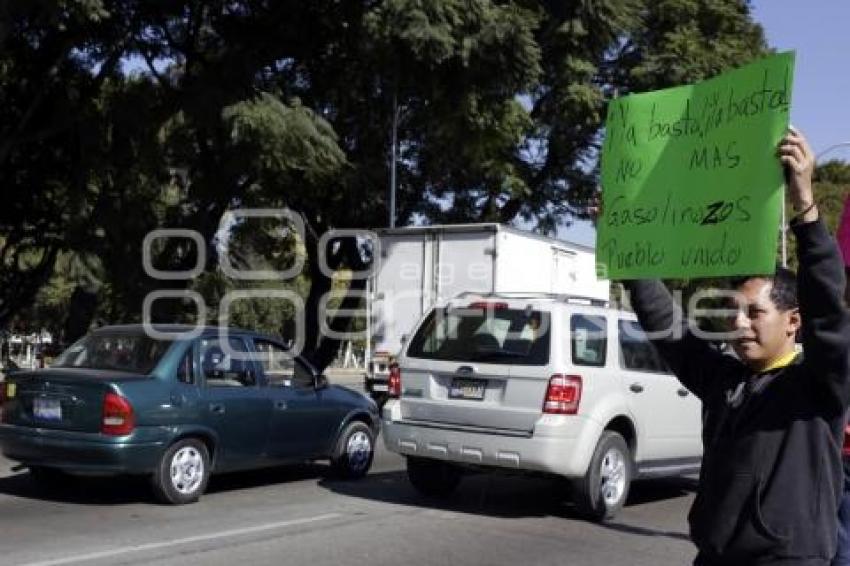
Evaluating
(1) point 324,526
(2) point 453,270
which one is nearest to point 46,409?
(1) point 324,526

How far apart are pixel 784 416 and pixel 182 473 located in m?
7.26

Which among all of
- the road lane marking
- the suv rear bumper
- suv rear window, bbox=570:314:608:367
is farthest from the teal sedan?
suv rear window, bbox=570:314:608:367

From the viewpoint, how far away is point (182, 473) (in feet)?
31.6

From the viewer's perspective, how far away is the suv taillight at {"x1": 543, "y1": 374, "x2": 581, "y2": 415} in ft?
30.1

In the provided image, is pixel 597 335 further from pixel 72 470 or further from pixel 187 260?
pixel 187 260

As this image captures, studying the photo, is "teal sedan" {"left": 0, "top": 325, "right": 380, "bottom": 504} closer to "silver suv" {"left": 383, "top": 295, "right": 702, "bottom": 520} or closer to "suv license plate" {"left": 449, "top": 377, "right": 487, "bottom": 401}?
"silver suv" {"left": 383, "top": 295, "right": 702, "bottom": 520}

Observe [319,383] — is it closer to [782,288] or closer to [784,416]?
[782,288]

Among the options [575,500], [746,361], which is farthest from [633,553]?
[746,361]

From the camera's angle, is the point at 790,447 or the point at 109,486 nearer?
the point at 790,447

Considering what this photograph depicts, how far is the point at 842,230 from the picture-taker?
4.93m

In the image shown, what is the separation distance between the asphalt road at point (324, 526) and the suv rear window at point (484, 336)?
54.0 inches

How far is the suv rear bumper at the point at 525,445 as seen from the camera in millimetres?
9102

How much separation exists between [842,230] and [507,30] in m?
11.6

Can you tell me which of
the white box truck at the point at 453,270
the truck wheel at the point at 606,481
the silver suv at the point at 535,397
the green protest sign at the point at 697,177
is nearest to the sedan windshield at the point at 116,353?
the silver suv at the point at 535,397
